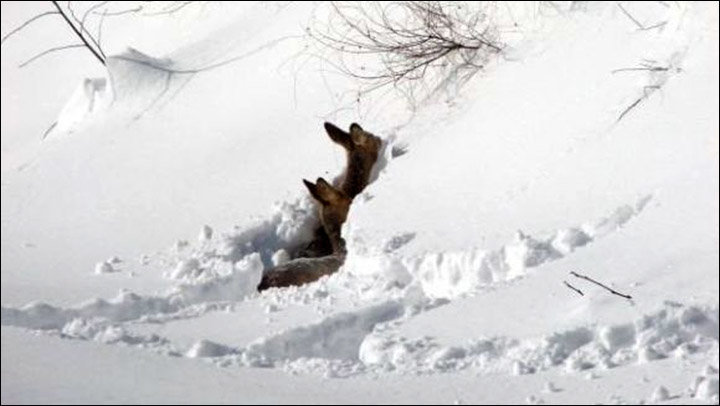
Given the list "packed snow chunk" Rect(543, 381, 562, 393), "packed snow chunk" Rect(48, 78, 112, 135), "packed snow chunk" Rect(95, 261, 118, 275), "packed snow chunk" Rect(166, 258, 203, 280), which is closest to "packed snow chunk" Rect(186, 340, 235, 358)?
"packed snow chunk" Rect(543, 381, 562, 393)

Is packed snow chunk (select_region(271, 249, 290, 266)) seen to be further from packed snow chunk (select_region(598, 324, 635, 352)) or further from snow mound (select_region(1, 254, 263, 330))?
packed snow chunk (select_region(598, 324, 635, 352))

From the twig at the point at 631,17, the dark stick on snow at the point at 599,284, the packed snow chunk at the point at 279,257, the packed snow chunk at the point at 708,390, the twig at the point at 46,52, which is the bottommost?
the packed snow chunk at the point at 708,390

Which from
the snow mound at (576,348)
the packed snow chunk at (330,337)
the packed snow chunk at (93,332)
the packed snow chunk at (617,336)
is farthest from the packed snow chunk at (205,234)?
the packed snow chunk at (617,336)

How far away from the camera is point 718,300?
18.9 feet

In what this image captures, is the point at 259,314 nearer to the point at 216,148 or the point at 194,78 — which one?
the point at 216,148

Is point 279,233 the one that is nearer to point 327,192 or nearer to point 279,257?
point 279,257

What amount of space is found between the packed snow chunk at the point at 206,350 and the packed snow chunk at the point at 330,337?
0.14 meters

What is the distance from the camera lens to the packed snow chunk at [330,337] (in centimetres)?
591

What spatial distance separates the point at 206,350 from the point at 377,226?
2.62 metres

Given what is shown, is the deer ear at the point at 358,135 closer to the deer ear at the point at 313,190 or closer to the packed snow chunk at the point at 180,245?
the deer ear at the point at 313,190

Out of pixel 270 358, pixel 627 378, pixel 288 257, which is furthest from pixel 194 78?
pixel 627 378

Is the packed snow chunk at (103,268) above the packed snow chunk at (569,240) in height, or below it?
above

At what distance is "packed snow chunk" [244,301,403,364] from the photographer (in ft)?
19.4

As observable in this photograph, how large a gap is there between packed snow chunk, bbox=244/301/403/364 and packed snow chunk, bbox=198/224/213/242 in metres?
2.03
